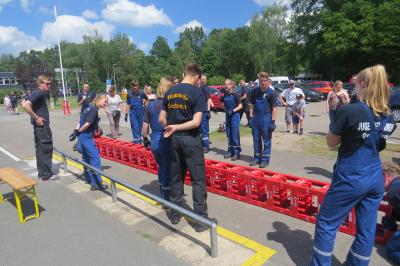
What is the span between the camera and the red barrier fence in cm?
412

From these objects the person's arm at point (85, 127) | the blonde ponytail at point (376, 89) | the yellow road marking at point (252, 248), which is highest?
the blonde ponytail at point (376, 89)

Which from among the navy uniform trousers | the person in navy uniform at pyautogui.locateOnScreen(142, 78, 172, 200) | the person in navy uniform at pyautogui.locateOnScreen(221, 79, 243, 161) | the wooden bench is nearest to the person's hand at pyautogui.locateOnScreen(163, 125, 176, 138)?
the person in navy uniform at pyautogui.locateOnScreen(142, 78, 172, 200)

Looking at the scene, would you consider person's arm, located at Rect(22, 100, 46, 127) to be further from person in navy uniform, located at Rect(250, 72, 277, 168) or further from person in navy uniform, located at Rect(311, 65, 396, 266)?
person in navy uniform, located at Rect(311, 65, 396, 266)

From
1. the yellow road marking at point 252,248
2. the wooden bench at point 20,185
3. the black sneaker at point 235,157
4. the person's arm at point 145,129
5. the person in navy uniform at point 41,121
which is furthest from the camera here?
the black sneaker at point 235,157

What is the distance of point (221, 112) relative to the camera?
20.1m

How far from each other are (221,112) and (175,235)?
16.1 meters

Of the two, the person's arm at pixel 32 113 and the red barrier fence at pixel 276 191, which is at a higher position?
the person's arm at pixel 32 113

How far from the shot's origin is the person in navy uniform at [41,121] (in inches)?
255

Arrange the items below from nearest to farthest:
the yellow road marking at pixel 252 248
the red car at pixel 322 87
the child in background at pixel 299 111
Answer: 1. the yellow road marking at pixel 252 248
2. the child in background at pixel 299 111
3. the red car at pixel 322 87

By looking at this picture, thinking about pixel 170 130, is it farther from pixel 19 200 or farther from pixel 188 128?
pixel 19 200

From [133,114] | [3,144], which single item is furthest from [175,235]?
[3,144]

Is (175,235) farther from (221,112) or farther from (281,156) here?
(221,112)

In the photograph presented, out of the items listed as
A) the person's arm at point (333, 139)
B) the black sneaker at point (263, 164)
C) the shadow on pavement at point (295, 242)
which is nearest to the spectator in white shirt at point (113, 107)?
the black sneaker at point (263, 164)

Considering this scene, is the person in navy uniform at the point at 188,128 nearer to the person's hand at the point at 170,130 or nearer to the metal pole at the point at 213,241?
the person's hand at the point at 170,130
